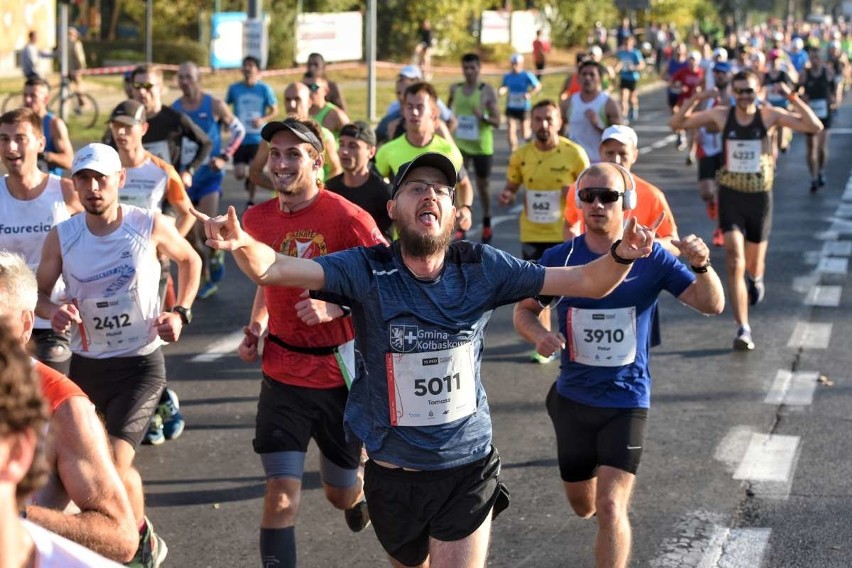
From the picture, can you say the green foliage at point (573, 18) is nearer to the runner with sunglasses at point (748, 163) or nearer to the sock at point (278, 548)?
the runner with sunglasses at point (748, 163)

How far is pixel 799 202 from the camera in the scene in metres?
19.0

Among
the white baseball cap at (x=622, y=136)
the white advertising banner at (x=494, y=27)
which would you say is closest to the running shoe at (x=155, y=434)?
the white baseball cap at (x=622, y=136)

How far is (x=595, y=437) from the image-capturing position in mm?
5867

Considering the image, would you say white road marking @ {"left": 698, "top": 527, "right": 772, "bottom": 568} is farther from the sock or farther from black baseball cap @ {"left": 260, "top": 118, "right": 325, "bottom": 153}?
black baseball cap @ {"left": 260, "top": 118, "right": 325, "bottom": 153}

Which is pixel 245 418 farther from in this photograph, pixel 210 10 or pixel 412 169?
pixel 210 10

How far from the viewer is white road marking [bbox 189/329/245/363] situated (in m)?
10.0

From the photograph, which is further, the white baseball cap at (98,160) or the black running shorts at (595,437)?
the white baseball cap at (98,160)

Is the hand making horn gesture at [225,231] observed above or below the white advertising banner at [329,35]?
above

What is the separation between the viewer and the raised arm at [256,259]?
4129 millimetres

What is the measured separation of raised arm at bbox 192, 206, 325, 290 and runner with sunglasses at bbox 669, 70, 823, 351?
22.1 ft

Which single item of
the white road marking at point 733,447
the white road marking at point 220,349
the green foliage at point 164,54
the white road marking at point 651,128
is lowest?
the white road marking at point 651,128

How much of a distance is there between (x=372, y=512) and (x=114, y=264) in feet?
7.11

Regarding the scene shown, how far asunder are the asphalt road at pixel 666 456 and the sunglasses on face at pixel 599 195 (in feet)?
5.23

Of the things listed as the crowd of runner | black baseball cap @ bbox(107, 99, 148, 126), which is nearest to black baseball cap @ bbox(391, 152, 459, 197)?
the crowd of runner
